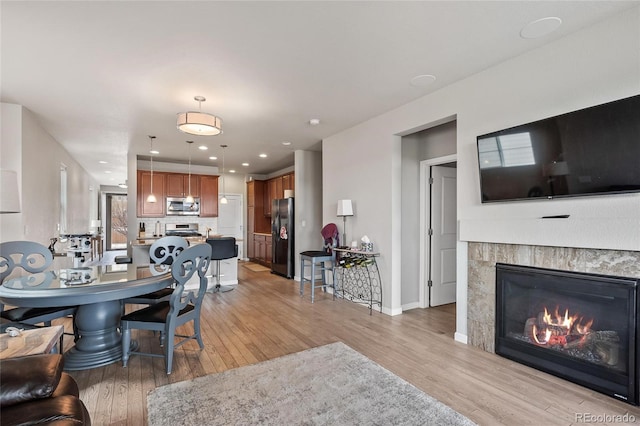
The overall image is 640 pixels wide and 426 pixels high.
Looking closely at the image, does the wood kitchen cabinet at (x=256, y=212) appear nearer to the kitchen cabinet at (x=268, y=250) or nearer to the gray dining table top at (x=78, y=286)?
the kitchen cabinet at (x=268, y=250)

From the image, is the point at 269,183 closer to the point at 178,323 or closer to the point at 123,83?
the point at 123,83

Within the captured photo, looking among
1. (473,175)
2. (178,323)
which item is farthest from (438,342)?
(178,323)

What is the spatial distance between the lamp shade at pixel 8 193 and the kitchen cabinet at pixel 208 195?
187 inches

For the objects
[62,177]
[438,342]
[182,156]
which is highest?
[182,156]

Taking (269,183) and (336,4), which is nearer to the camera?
(336,4)

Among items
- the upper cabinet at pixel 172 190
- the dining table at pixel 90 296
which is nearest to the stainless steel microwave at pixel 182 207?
the upper cabinet at pixel 172 190

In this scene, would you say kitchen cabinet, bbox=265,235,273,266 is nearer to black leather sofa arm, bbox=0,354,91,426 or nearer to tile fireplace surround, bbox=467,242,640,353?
tile fireplace surround, bbox=467,242,640,353

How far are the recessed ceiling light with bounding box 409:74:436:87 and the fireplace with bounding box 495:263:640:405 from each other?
1996 millimetres

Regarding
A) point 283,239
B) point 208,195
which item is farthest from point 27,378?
point 208,195

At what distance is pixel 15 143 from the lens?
384 cm

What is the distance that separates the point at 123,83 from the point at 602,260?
4.63m

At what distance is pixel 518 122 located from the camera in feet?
9.16

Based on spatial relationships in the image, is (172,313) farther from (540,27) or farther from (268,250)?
(268,250)

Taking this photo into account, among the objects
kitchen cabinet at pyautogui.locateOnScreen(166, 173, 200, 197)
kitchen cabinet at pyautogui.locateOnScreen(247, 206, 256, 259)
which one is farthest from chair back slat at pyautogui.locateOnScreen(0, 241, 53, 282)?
kitchen cabinet at pyautogui.locateOnScreen(247, 206, 256, 259)
